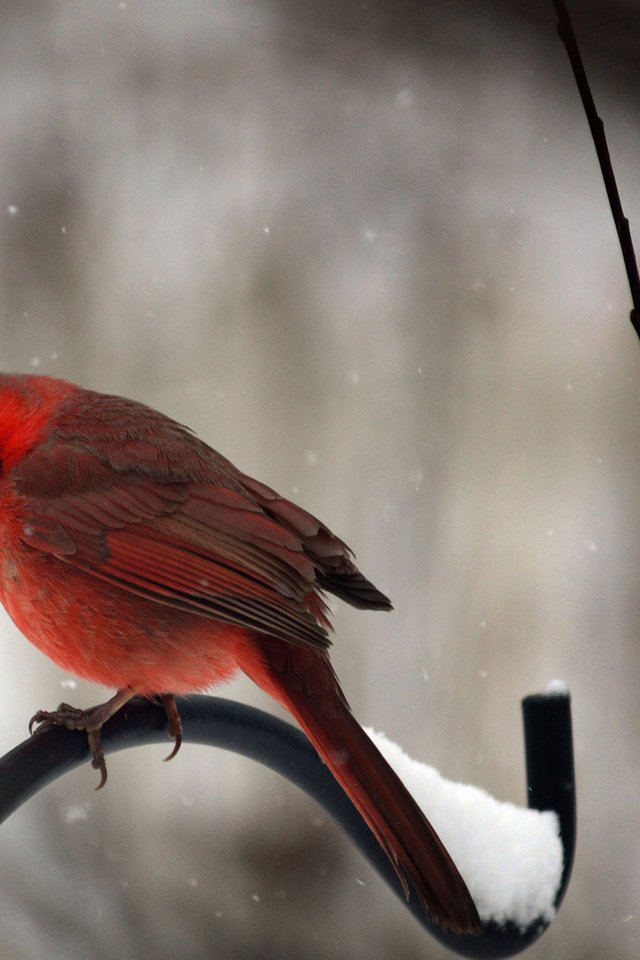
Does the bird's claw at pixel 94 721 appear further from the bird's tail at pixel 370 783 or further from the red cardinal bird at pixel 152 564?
the bird's tail at pixel 370 783

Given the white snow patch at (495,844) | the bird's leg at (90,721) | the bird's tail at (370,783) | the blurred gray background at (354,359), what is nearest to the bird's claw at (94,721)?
the bird's leg at (90,721)

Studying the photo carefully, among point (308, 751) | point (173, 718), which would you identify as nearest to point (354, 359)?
point (173, 718)

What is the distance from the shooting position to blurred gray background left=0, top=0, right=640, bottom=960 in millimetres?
4750

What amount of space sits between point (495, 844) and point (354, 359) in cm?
309

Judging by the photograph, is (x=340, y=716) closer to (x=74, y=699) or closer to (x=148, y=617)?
(x=148, y=617)

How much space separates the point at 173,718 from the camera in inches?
88.0

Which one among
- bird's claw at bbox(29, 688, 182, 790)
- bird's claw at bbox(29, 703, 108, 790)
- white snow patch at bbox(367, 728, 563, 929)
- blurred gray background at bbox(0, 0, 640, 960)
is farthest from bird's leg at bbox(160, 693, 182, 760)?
blurred gray background at bbox(0, 0, 640, 960)

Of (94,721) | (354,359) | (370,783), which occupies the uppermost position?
(370,783)

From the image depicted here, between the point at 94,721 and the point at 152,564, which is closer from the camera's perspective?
the point at 94,721

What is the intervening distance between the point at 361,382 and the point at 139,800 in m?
1.83

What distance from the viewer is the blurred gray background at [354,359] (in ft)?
15.6

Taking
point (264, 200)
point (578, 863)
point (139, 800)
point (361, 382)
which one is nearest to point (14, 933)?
point (139, 800)

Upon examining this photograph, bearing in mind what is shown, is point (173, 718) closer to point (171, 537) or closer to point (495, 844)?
point (171, 537)

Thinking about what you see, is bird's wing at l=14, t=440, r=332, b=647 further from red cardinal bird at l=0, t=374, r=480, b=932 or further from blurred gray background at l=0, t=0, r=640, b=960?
blurred gray background at l=0, t=0, r=640, b=960
